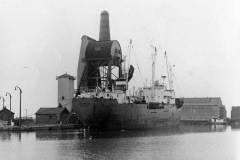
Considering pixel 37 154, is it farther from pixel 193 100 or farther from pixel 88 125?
pixel 193 100

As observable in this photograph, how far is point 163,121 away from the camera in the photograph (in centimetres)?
6147

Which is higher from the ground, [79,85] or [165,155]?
[79,85]

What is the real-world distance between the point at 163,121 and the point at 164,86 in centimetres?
708

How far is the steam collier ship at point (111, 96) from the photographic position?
163ft

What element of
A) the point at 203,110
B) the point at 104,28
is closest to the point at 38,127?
the point at 104,28

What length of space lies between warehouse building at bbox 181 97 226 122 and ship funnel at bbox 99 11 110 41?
4636 centimetres

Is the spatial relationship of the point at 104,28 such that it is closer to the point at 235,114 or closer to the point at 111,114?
the point at 111,114

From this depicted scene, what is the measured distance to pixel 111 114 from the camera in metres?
50.2

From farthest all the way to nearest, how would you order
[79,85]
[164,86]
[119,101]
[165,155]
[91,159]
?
1. [164,86]
2. [79,85]
3. [119,101]
4. [165,155]
5. [91,159]

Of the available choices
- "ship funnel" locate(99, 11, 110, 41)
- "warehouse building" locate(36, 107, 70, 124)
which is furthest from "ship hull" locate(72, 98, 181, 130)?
"ship funnel" locate(99, 11, 110, 41)

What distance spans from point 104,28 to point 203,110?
50.7 metres

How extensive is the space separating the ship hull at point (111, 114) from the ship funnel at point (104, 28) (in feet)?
43.2

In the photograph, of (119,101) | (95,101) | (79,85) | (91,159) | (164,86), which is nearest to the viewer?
(91,159)

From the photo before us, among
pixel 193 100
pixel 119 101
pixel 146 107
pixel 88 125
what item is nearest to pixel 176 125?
pixel 146 107
